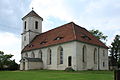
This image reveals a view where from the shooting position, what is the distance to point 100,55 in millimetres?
41719

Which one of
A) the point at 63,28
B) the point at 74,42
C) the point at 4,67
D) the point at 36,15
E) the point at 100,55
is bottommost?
the point at 4,67

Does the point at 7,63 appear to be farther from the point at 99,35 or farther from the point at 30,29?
the point at 99,35

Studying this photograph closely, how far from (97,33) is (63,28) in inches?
708

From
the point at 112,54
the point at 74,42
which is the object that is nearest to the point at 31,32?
the point at 74,42

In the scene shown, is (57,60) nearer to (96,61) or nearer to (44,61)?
(44,61)

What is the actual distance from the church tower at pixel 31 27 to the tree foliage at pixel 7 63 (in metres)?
6.02

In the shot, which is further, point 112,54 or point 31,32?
point 112,54

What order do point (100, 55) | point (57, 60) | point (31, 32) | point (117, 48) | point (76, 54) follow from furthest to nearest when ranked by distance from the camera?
1. point (117, 48)
2. point (31, 32)
3. point (100, 55)
4. point (57, 60)
5. point (76, 54)

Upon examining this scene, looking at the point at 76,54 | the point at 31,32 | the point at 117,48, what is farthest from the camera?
the point at 117,48

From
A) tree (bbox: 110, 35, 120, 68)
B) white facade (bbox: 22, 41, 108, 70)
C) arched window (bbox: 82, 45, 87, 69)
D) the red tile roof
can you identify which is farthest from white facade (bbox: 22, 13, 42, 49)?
tree (bbox: 110, 35, 120, 68)

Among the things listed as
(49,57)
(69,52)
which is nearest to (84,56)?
(69,52)

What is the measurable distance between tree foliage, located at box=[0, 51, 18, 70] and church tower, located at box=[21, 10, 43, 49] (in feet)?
19.8

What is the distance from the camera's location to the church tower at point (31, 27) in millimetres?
54144

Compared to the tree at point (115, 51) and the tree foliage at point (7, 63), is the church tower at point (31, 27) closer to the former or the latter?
the tree foliage at point (7, 63)
